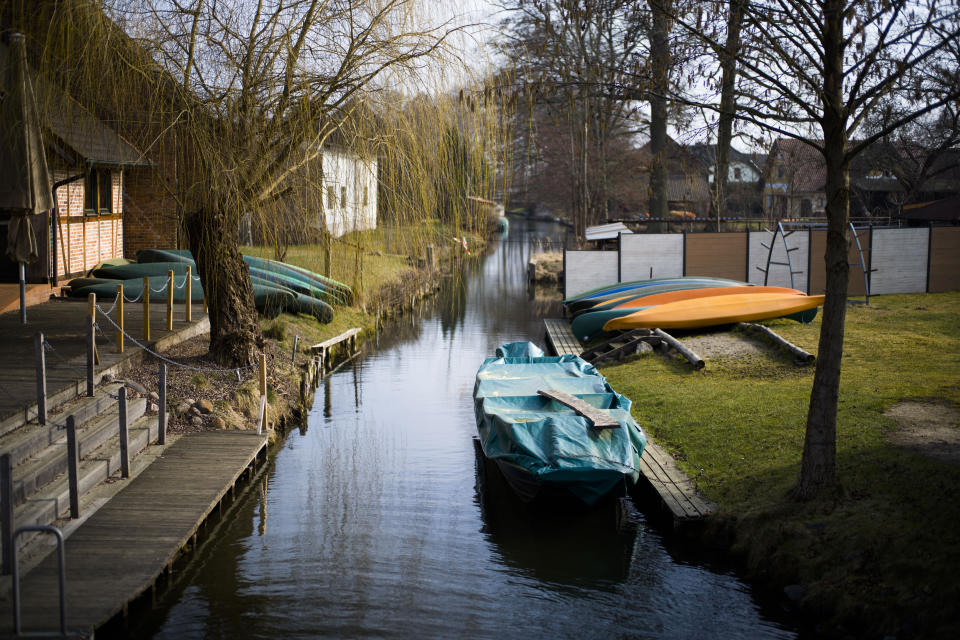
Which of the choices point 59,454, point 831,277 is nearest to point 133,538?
point 59,454

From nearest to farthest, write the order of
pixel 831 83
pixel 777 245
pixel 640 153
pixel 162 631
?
pixel 162 631 < pixel 831 83 < pixel 777 245 < pixel 640 153

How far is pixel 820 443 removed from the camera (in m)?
7.71

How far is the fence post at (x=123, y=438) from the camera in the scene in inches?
339

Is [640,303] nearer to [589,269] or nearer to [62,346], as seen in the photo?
[589,269]

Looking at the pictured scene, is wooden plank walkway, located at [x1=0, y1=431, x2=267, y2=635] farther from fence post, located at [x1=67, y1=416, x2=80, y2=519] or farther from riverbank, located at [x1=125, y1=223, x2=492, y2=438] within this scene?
riverbank, located at [x1=125, y1=223, x2=492, y2=438]

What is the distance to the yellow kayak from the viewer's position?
57.3 ft

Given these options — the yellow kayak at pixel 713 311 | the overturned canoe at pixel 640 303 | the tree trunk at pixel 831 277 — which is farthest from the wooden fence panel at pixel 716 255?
the tree trunk at pixel 831 277

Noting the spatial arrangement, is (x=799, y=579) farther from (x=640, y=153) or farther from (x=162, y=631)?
(x=640, y=153)

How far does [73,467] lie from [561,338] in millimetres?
13509

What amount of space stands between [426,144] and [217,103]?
2.47 m

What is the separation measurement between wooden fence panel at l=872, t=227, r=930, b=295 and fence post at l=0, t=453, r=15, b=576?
861 inches

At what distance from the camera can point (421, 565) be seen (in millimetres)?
8398

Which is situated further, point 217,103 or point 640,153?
point 640,153

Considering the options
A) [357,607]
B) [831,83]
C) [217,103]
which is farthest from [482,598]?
[217,103]
